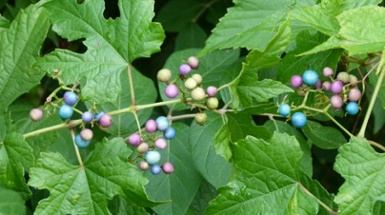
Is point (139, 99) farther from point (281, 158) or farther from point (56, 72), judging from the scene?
point (281, 158)

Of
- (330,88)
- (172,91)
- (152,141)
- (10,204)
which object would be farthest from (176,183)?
(10,204)

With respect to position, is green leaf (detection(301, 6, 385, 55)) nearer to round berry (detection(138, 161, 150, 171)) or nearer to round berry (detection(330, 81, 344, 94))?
round berry (detection(330, 81, 344, 94))

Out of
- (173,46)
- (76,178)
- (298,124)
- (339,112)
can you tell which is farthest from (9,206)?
(173,46)

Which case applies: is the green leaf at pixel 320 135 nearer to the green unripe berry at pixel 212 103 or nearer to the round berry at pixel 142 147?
the green unripe berry at pixel 212 103

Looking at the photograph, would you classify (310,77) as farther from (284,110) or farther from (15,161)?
(15,161)

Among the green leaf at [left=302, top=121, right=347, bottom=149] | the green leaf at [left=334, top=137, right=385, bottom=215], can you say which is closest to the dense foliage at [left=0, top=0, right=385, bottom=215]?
the green leaf at [left=334, top=137, right=385, bottom=215]

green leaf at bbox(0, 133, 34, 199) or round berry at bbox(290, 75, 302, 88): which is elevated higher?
round berry at bbox(290, 75, 302, 88)
